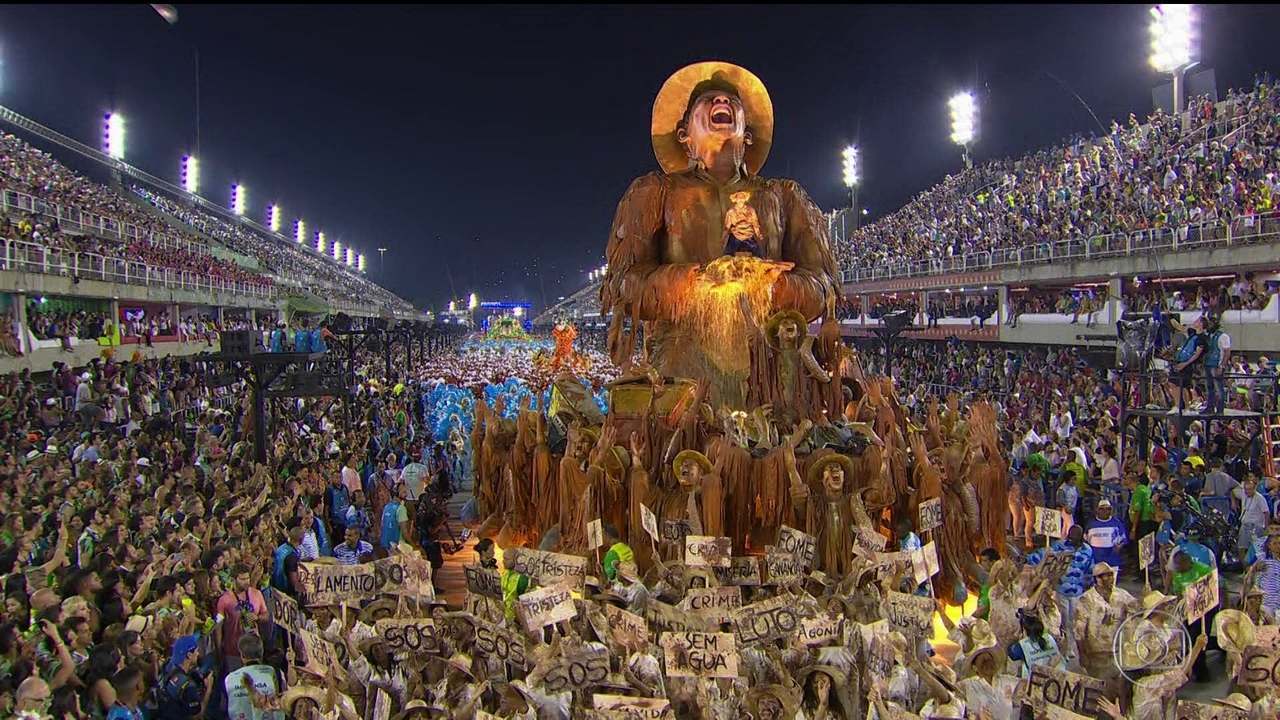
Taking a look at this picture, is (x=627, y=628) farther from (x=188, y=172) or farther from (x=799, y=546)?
(x=188, y=172)

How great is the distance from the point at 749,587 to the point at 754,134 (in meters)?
7.75

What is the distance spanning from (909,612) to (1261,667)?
6.76 feet

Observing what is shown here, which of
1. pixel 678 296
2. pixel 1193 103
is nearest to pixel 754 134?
pixel 678 296

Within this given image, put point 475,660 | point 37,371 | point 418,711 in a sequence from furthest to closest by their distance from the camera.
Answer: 1. point 37,371
2. point 475,660
3. point 418,711

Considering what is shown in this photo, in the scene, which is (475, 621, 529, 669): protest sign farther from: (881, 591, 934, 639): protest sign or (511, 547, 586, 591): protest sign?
(881, 591, 934, 639): protest sign

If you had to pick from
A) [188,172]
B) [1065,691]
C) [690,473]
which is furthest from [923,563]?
[188,172]

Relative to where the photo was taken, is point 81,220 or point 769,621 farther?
point 81,220

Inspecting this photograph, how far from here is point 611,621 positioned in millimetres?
6199

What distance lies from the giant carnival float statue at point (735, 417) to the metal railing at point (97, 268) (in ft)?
47.5

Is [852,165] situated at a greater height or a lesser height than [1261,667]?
greater

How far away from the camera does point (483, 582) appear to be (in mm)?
6703

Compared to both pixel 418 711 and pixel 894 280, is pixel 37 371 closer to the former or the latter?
pixel 418 711

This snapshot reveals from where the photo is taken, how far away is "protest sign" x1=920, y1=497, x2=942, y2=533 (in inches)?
358

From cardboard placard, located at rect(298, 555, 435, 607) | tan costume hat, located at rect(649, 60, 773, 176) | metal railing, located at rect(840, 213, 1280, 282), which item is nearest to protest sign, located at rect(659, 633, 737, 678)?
cardboard placard, located at rect(298, 555, 435, 607)
